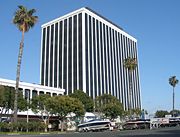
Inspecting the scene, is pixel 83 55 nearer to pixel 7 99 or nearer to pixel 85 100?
pixel 85 100

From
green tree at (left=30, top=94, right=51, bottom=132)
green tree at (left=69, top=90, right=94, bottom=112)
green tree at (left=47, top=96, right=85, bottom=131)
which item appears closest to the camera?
green tree at (left=47, top=96, right=85, bottom=131)

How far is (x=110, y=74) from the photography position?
155250mm

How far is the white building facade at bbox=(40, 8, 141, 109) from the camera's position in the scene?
459ft

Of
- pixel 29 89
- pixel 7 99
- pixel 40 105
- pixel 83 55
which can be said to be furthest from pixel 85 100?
pixel 83 55

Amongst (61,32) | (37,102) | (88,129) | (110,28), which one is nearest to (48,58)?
(61,32)

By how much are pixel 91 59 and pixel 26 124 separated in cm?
8701

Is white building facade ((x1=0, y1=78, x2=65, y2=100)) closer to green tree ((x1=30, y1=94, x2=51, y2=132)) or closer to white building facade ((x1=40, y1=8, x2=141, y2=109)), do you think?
green tree ((x1=30, y1=94, x2=51, y2=132))

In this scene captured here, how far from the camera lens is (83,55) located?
139625mm

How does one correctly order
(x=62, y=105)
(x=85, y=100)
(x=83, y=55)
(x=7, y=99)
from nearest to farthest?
(x=7, y=99)
(x=62, y=105)
(x=85, y=100)
(x=83, y=55)

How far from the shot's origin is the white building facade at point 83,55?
13988 centimetres

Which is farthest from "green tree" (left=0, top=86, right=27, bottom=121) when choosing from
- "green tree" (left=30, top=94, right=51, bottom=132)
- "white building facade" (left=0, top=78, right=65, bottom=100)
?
"white building facade" (left=0, top=78, right=65, bottom=100)

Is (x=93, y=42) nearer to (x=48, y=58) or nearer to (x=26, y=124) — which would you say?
(x=48, y=58)

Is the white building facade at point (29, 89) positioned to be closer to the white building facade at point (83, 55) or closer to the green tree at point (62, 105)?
the green tree at point (62, 105)

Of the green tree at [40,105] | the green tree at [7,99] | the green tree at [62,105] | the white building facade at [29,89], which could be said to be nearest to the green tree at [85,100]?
the white building facade at [29,89]
